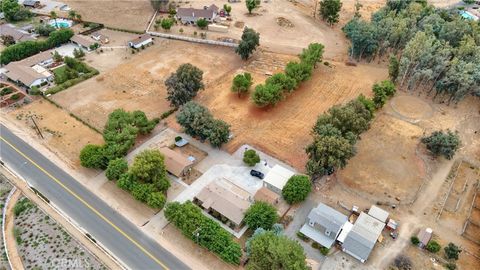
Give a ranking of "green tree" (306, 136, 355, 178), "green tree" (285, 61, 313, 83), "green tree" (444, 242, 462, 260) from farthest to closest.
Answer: "green tree" (285, 61, 313, 83), "green tree" (306, 136, 355, 178), "green tree" (444, 242, 462, 260)

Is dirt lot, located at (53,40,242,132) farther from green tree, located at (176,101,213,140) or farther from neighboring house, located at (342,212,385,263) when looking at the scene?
neighboring house, located at (342,212,385,263)

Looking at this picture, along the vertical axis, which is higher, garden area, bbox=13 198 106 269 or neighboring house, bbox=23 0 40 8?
neighboring house, bbox=23 0 40 8

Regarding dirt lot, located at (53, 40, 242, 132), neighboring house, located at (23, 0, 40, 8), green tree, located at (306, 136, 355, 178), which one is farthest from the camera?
neighboring house, located at (23, 0, 40, 8)

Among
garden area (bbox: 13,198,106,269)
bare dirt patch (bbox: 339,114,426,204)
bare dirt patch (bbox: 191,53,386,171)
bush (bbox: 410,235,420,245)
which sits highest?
garden area (bbox: 13,198,106,269)

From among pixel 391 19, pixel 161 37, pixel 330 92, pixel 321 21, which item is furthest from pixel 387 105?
pixel 161 37

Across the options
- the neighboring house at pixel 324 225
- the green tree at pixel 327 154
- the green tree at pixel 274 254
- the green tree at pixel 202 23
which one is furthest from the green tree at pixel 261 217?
the green tree at pixel 202 23

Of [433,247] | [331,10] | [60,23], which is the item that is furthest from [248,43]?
[60,23]

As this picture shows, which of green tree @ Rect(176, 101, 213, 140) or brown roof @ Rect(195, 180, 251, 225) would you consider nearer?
brown roof @ Rect(195, 180, 251, 225)

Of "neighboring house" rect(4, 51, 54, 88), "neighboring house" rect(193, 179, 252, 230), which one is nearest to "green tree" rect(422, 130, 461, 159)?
"neighboring house" rect(193, 179, 252, 230)
